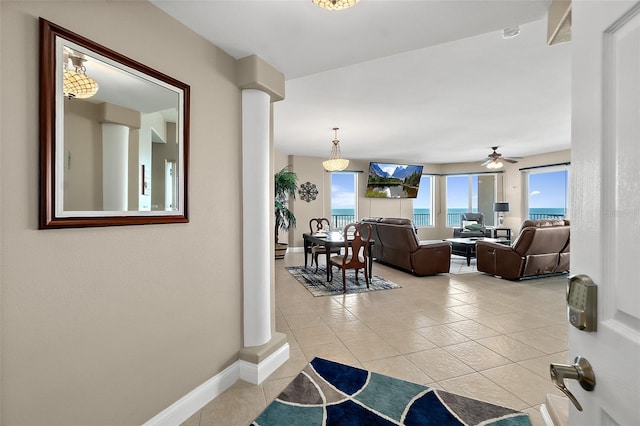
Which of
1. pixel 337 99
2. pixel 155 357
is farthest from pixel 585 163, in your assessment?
pixel 337 99

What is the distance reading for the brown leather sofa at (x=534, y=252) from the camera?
4.60m

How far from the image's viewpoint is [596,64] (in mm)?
600

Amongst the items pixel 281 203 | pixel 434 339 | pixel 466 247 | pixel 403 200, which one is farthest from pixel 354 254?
pixel 403 200

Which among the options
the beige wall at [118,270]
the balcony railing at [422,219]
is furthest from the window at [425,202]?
the beige wall at [118,270]

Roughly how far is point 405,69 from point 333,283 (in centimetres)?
308

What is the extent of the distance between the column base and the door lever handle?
1.85m

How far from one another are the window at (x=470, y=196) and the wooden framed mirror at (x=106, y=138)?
961cm

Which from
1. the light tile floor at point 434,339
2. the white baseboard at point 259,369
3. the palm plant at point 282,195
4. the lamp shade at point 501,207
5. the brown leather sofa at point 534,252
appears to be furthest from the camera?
the lamp shade at point 501,207

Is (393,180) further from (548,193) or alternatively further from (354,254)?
(354,254)

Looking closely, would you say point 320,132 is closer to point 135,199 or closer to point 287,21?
point 287,21

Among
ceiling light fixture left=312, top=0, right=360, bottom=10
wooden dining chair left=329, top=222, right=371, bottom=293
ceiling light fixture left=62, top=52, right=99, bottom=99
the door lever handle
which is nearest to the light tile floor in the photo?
wooden dining chair left=329, top=222, right=371, bottom=293

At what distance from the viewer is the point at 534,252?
15.5 ft

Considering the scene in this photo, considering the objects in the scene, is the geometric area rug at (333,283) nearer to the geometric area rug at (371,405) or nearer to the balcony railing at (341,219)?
the geometric area rug at (371,405)

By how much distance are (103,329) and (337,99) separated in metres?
3.56
